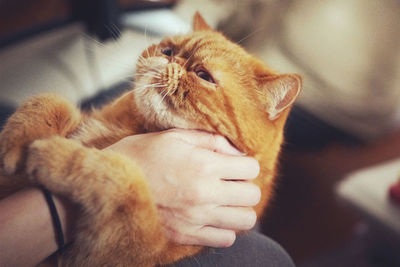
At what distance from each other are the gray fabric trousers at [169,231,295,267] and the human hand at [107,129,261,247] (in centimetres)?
5

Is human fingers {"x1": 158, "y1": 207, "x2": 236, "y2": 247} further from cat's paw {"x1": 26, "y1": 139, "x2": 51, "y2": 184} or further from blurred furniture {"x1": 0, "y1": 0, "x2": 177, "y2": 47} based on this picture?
blurred furniture {"x1": 0, "y1": 0, "x2": 177, "y2": 47}

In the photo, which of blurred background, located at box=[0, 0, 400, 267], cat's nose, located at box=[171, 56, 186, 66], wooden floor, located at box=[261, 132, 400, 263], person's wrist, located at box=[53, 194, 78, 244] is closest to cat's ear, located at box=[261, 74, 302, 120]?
cat's nose, located at box=[171, 56, 186, 66]

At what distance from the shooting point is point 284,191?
2.55 metres

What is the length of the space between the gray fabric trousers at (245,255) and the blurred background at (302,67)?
0.90 m

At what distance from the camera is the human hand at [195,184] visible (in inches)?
36.5

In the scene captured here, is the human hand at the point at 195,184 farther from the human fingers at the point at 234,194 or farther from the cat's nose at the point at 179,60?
the cat's nose at the point at 179,60

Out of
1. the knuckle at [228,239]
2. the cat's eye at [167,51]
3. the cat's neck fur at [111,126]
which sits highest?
the cat's eye at [167,51]

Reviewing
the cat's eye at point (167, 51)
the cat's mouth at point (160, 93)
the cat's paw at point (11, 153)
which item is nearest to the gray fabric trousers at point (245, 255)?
the cat's mouth at point (160, 93)

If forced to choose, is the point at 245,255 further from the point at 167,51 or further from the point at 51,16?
the point at 51,16

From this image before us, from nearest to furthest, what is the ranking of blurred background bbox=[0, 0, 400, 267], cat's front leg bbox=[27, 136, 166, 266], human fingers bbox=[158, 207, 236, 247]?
cat's front leg bbox=[27, 136, 166, 266] → human fingers bbox=[158, 207, 236, 247] → blurred background bbox=[0, 0, 400, 267]

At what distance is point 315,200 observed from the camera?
8.33ft

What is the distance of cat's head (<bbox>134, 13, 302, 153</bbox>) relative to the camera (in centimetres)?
100

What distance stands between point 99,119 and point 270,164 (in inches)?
24.7

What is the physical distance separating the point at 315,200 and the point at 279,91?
5.87 feet
